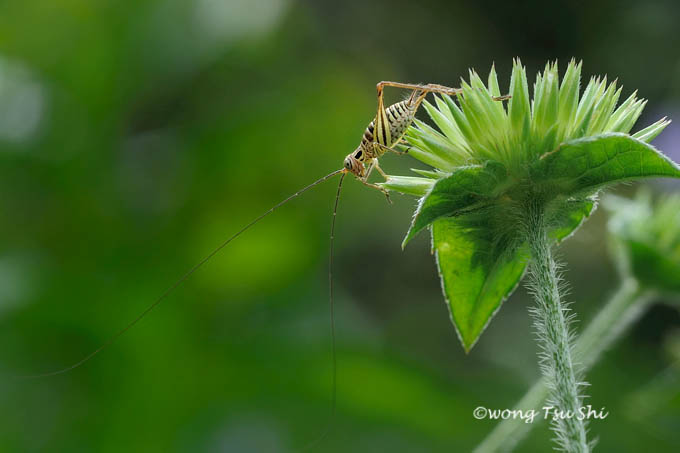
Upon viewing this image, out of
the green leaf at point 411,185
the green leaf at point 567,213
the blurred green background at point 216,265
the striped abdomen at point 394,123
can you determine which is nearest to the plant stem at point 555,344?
the green leaf at point 567,213

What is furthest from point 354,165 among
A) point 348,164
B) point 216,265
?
point 216,265

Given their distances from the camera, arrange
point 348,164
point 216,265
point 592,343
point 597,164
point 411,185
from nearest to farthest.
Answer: point 597,164
point 411,185
point 592,343
point 348,164
point 216,265

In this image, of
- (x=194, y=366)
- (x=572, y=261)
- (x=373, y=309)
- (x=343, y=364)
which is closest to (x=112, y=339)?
(x=194, y=366)

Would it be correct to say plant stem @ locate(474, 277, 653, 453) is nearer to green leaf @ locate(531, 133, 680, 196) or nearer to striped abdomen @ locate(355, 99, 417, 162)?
green leaf @ locate(531, 133, 680, 196)

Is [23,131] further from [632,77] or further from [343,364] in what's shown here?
[632,77]

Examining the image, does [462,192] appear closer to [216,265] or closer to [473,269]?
[473,269]

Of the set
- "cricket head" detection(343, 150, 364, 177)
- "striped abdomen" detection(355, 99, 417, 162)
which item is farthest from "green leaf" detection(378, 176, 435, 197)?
"cricket head" detection(343, 150, 364, 177)

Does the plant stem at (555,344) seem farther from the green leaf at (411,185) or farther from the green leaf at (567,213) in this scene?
the green leaf at (411,185)
